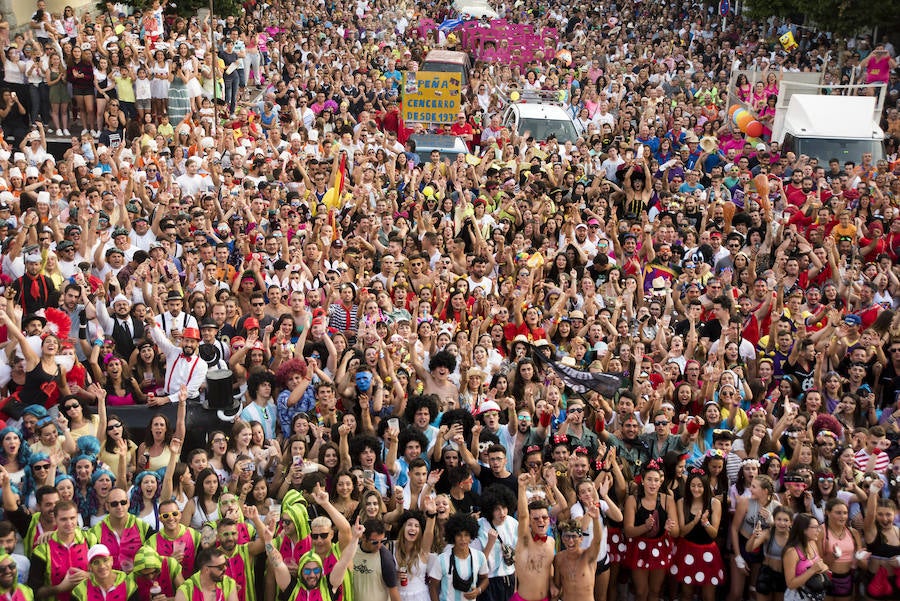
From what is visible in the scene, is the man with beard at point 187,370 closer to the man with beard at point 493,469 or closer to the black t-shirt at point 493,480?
the man with beard at point 493,469

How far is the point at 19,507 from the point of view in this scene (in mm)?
7988

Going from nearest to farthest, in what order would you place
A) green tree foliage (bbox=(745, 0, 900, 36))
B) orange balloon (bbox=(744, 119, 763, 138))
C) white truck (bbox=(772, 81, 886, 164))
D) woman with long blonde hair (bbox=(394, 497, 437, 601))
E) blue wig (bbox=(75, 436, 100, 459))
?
woman with long blonde hair (bbox=(394, 497, 437, 601)) < blue wig (bbox=(75, 436, 100, 459)) < white truck (bbox=(772, 81, 886, 164)) < orange balloon (bbox=(744, 119, 763, 138)) < green tree foliage (bbox=(745, 0, 900, 36))

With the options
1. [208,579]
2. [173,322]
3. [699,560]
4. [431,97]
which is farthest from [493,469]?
[431,97]

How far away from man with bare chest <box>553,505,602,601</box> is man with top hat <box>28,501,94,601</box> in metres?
3.17

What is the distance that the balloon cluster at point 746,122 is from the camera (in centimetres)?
1997

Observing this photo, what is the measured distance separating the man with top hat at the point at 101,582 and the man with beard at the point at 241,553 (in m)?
0.64

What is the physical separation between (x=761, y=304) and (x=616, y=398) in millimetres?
2754

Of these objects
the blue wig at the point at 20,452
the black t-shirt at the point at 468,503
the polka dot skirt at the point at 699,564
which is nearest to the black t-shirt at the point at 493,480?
the black t-shirt at the point at 468,503

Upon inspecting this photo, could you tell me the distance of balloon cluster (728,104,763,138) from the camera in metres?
20.0

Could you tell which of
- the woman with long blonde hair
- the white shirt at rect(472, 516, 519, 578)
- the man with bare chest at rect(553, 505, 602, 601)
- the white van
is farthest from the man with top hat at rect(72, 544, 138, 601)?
the white van

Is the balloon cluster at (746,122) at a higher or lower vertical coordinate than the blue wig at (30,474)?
higher

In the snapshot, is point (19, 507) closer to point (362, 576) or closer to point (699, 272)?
point (362, 576)

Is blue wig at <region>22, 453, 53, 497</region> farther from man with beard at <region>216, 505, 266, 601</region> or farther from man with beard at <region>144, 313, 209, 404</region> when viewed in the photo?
man with beard at <region>144, 313, 209, 404</region>

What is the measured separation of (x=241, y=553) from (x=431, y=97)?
1281cm
